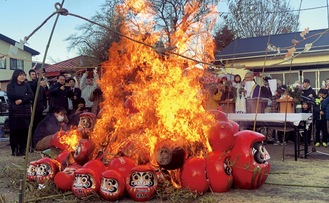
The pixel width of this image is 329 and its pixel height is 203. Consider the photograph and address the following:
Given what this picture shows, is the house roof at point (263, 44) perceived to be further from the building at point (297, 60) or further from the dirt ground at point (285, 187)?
the dirt ground at point (285, 187)

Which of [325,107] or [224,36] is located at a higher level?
[224,36]

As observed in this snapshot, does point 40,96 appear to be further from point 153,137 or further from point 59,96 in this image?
point 153,137

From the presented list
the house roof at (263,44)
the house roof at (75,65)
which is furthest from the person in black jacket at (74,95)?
the house roof at (263,44)

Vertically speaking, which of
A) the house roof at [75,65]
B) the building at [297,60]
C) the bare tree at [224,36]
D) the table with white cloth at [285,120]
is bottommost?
the table with white cloth at [285,120]

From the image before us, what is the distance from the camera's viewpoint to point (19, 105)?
8469mm

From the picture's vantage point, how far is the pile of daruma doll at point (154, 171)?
4621 millimetres

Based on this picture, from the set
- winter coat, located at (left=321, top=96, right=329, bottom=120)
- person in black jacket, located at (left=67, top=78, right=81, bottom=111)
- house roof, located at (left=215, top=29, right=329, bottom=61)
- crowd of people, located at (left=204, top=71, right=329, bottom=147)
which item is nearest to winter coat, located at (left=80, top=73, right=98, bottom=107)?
person in black jacket, located at (left=67, top=78, right=81, bottom=111)

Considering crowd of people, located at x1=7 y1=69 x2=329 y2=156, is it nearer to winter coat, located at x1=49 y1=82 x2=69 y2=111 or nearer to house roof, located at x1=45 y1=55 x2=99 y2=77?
winter coat, located at x1=49 y1=82 x2=69 y2=111

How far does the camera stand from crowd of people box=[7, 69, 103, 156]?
765 centimetres

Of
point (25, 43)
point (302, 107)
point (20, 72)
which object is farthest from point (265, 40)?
point (25, 43)

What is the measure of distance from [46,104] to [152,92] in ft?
17.2

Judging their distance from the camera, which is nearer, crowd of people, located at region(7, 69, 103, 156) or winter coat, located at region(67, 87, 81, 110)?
crowd of people, located at region(7, 69, 103, 156)

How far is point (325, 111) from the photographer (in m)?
10.1

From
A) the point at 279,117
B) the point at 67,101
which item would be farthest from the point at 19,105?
the point at 279,117
